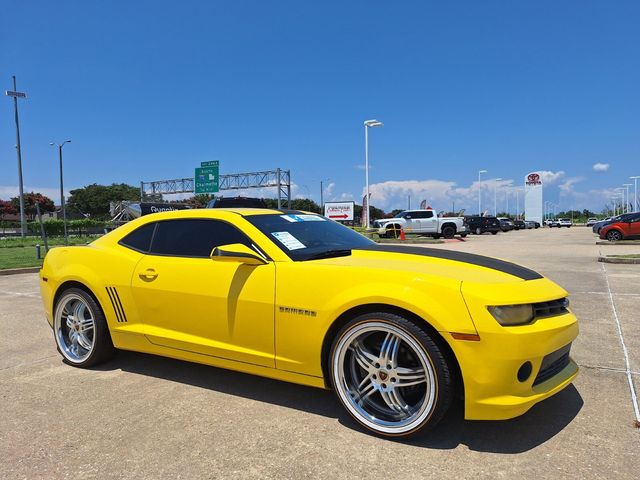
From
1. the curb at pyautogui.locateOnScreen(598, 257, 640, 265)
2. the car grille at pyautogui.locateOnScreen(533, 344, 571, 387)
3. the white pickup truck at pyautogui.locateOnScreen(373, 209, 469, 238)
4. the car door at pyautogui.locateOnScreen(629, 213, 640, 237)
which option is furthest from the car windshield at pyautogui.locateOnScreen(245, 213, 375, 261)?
the white pickup truck at pyautogui.locateOnScreen(373, 209, 469, 238)

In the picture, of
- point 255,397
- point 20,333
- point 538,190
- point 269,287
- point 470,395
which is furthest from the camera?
point 538,190

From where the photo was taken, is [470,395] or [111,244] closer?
[470,395]

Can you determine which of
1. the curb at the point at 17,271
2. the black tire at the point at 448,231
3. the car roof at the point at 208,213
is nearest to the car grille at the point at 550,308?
the car roof at the point at 208,213

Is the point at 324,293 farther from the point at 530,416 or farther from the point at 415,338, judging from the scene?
the point at 530,416

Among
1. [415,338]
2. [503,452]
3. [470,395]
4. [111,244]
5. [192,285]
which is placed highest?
[111,244]

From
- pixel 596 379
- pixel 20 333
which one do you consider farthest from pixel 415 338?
pixel 20 333

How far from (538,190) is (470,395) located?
10125 centimetres

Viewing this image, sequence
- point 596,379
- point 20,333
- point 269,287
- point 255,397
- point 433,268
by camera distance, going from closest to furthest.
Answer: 1. point 433,268
2. point 269,287
3. point 255,397
4. point 596,379
5. point 20,333

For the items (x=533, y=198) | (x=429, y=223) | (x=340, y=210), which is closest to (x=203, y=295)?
(x=429, y=223)

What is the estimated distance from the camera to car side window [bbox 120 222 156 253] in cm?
406

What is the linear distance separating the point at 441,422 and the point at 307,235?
1694mm

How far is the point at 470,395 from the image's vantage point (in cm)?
259

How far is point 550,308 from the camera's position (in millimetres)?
2824

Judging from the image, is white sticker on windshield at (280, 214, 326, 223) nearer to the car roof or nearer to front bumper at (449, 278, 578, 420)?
the car roof
